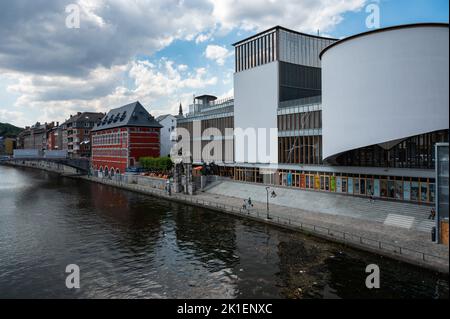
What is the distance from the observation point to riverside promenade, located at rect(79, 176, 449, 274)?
2450cm

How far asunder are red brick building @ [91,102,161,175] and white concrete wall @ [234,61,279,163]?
107 feet

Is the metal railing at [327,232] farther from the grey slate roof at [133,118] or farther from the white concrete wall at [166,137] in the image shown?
the white concrete wall at [166,137]

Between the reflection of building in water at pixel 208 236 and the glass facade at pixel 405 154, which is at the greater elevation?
the glass facade at pixel 405 154

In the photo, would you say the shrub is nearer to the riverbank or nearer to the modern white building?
the riverbank

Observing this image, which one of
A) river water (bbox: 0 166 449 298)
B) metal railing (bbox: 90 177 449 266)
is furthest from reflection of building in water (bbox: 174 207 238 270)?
metal railing (bbox: 90 177 449 266)

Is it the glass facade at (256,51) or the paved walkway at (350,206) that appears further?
the glass facade at (256,51)

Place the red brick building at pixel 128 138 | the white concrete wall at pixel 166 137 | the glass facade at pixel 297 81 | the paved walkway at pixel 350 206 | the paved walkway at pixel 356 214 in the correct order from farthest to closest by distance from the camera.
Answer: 1. the white concrete wall at pixel 166 137
2. the red brick building at pixel 128 138
3. the glass facade at pixel 297 81
4. the paved walkway at pixel 350 206
5. the paved walkway at pixel 356 214

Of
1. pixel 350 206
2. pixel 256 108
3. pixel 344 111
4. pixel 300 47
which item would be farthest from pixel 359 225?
pixel 300 47

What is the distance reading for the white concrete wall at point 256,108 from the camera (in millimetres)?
53938

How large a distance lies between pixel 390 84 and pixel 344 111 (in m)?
5.36

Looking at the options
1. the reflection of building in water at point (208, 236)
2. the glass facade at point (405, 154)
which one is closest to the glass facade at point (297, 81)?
the glass facade at point (405, 154)

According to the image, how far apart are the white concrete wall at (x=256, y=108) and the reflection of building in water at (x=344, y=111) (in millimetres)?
166

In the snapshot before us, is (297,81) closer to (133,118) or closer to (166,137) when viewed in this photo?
(133,118)
